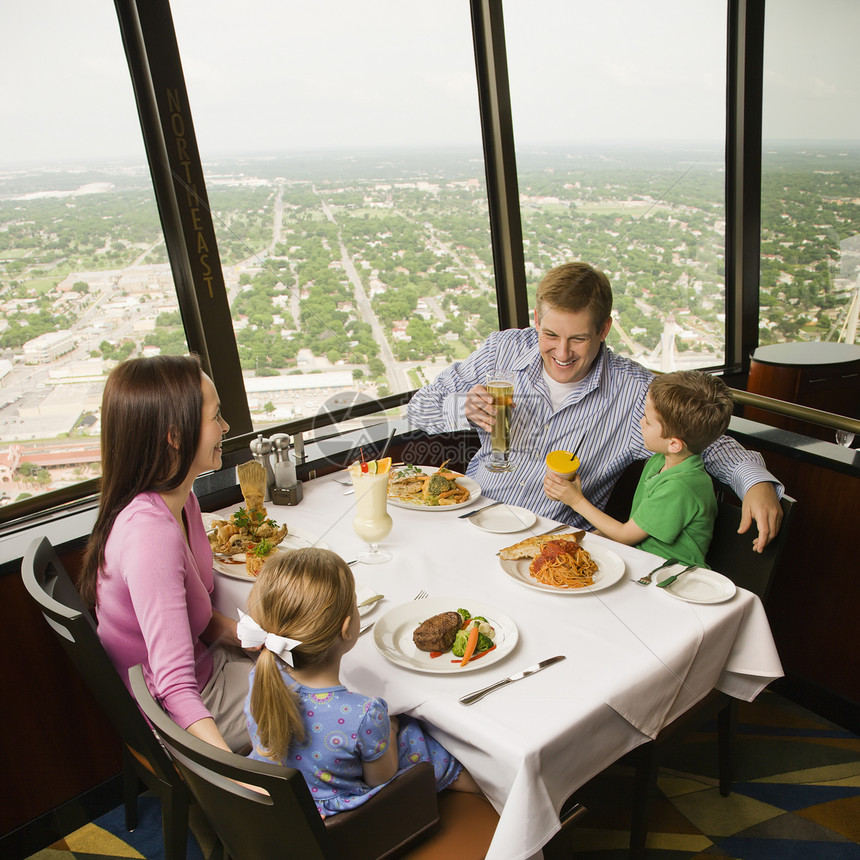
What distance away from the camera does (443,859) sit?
47.7 inches

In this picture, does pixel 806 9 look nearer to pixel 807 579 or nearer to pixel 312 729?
pixel 807 579

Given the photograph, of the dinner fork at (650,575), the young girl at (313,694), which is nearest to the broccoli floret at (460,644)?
the young girl at (313,694)

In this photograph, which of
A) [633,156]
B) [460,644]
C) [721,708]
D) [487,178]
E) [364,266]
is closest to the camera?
[460,644]

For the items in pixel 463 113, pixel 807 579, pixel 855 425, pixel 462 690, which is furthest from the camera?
pixel 463 113

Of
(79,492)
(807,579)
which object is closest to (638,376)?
(807,579)

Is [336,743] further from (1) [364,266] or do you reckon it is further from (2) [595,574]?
(1) [364,266]

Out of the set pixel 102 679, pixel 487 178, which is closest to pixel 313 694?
pixel 102 679

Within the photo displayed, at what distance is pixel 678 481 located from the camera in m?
1.84

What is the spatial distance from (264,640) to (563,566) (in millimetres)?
746

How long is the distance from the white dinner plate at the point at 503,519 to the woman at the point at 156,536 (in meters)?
0.78

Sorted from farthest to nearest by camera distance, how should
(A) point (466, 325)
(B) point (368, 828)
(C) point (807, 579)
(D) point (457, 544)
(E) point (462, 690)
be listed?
(A) point (466, 325)
(C) point (807, 579)
(D) point (457, 544)
(E) point (462, 690)
(B) point (368, 828)

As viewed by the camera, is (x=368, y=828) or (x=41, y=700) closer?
(x=368, y=828)

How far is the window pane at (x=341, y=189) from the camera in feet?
8.87

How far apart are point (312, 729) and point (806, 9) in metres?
4.62
